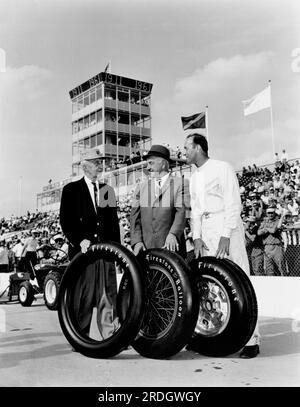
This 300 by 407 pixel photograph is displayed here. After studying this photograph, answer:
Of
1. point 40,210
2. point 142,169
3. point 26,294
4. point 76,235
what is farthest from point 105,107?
point 76,235

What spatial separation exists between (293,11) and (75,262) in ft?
9.87

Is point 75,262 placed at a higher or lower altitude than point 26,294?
higher

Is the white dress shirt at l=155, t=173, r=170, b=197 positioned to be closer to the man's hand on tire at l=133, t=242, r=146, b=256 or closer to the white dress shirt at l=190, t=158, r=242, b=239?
the white dress shirt at l=190, t=158, r=242, b=239

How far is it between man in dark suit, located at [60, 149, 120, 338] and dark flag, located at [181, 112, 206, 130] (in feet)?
26.6

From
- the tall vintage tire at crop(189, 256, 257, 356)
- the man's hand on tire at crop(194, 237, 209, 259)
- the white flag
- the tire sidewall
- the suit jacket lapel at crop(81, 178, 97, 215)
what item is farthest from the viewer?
the white flag

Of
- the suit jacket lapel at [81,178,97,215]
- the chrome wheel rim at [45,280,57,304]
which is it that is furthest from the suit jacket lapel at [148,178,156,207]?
the chrome wheel rim at [45,280,57,304]

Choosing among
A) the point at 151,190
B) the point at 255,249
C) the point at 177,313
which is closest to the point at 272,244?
the point at 255,249

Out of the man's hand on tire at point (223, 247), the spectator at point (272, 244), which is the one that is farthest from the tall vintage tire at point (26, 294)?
the man's hand on tire at point (223, 247)

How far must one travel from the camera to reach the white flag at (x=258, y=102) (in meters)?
14.1

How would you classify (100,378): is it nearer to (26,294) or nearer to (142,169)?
(26,294)

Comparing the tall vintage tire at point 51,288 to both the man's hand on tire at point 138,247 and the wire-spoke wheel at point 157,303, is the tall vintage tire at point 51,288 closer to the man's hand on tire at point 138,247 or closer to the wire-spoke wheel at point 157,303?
the man's hand on tire at point 138,247

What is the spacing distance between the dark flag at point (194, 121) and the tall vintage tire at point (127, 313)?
28.8 ft

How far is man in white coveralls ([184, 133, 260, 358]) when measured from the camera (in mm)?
4367
